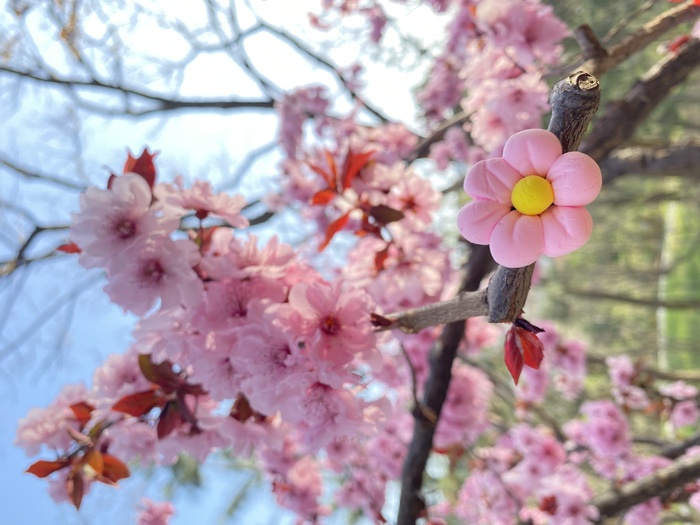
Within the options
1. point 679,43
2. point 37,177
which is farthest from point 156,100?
point 679,43

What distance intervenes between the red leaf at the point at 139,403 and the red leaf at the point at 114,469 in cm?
20

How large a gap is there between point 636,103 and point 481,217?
4.27ft

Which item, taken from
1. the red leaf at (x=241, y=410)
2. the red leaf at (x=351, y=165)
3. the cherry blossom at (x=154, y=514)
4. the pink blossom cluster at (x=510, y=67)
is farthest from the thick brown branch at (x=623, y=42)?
the cherry blossom at (x=154, y=514)

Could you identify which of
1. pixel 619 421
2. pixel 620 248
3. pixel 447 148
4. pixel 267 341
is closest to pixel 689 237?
pixel 620 248

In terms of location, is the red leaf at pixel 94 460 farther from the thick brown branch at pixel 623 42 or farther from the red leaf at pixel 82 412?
the thick brown branch at pixel 623 42

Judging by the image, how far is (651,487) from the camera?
1646mm

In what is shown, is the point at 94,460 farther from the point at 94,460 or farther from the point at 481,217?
the point at 481,217

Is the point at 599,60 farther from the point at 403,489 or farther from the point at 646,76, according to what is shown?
the point at 403,489

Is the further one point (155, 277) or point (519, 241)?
point (155, 277)

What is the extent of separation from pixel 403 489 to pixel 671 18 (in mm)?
1401

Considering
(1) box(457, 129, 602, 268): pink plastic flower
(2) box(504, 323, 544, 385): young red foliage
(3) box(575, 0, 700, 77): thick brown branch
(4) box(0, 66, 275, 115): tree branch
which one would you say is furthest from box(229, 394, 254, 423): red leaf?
(4) box(0, 66, 275, 115): tree branch

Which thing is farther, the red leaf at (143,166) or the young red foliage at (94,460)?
the young red foliage at (94,460)

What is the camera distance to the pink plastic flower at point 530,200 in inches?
17.9

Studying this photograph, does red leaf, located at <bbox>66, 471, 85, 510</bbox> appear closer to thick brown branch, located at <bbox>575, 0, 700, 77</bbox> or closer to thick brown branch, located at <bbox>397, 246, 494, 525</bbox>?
thick brown branch, located at <bbox>397, 246, 494, 525</bbox>
